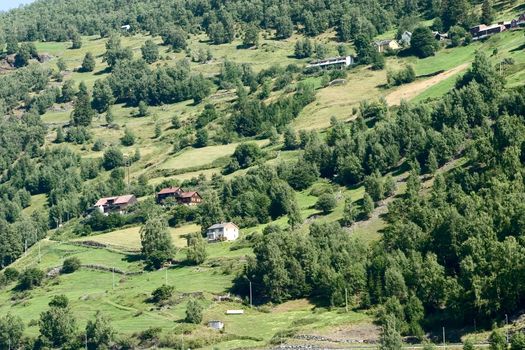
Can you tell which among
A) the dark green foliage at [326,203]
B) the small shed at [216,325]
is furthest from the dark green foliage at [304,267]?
the dark green foliage at [326,203]

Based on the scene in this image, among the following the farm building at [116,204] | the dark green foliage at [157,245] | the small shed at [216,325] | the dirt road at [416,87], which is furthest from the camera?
the dirt road at [416,87]

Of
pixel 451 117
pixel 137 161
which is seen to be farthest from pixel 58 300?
pixel 137 161

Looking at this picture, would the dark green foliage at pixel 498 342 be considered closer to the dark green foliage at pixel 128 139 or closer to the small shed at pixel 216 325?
the small shed at pixel 216 325

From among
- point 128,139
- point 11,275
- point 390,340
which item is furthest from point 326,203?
point 128,139

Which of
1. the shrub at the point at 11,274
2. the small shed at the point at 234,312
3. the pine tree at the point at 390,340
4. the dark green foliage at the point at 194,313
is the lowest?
the shrub at the point at 11,274

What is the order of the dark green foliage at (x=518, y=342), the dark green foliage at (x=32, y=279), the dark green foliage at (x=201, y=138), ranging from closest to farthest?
the dark green foliage at (x=518, y=342), the dark green foliage at (x=32, y=279), the dark green foliage at (x=201, y=138)

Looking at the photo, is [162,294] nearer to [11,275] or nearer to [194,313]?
[194,313]

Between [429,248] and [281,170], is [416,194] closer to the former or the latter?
[429,248]
